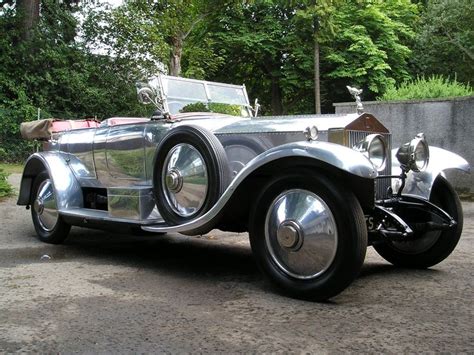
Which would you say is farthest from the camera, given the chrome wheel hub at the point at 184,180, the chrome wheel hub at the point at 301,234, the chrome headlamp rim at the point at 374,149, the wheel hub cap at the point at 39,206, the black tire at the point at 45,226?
the wheel hub cap at the point at 39,206

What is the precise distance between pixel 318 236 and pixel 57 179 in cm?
359

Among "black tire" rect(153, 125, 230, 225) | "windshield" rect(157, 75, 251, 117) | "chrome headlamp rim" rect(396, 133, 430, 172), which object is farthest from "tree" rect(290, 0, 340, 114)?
"black tire" rect(153, 125, 230, 225)

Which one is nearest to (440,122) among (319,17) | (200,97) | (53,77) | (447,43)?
(319,17)

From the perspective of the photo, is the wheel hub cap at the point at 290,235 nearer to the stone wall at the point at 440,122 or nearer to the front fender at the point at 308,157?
the front fender at the point at 308,157

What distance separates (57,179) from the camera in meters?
6.08

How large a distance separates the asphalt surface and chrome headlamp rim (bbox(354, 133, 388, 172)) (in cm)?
100

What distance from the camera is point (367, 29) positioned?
22.9m

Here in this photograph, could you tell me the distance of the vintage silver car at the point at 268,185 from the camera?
12.1 ft

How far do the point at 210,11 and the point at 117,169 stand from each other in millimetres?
15459

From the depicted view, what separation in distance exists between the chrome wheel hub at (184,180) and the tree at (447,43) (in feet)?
77.1

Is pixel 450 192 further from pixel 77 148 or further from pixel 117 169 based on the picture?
pixel 77 148

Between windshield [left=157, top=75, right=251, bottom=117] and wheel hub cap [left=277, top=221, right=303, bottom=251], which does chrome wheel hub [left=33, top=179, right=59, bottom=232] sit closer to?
windshield [left=157, top=75, right=251, bottom=117]

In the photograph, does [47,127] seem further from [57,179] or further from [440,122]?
[440,122]

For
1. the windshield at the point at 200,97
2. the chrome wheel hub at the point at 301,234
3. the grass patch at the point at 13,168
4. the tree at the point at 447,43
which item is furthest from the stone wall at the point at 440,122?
the tree at the point at 447,43
